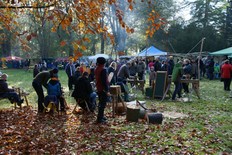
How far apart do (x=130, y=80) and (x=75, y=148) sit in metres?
8.44

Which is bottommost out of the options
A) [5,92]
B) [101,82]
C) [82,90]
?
[5,92]

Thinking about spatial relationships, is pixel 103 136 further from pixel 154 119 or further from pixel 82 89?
pixel 82 89

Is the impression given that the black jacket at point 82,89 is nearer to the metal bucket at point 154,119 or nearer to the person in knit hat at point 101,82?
the person in knit hat at point 101,82

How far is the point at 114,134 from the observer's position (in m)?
6.93

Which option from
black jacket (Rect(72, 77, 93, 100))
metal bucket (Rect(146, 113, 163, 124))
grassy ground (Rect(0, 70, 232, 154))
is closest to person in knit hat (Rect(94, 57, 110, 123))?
grassy ground (Rect(0, 70, 232, 154))

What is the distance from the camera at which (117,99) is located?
9.44m

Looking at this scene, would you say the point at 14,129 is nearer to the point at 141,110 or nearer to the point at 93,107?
the point at 93,107

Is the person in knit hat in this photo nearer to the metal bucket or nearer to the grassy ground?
the grassy ground

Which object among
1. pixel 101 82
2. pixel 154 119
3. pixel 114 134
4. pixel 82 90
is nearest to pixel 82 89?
pixel 82 90

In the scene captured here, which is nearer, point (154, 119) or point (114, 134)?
point (114, 134)

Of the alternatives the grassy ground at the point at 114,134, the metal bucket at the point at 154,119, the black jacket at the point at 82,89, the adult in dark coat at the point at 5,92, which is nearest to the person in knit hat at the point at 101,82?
the grassy ground at the point at 114,134

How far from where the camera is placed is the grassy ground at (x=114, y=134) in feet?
19.2

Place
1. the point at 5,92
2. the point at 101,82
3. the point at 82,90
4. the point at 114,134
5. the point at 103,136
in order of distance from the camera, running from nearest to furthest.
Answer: the point at 103,136 < the point at 114,134 < the point at 101,82 < the point at 82,90 < the point at 5,92

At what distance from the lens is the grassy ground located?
585cm
